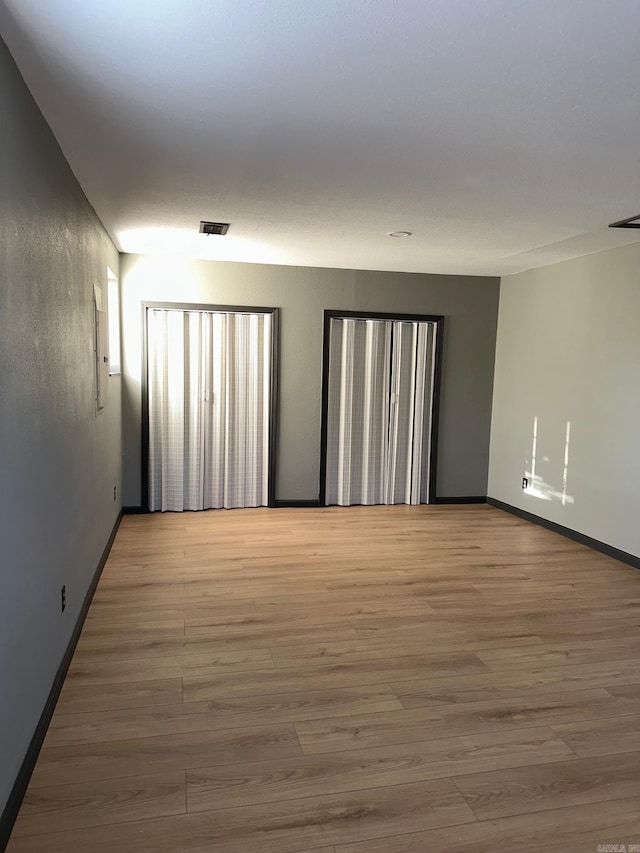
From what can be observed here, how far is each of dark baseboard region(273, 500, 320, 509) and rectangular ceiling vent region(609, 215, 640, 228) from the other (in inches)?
136

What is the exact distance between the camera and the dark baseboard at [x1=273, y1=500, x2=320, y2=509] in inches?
223

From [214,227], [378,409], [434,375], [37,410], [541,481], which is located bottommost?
[541,481]

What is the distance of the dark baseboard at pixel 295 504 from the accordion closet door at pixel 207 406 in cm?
29

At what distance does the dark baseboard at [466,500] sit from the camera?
19.8ft

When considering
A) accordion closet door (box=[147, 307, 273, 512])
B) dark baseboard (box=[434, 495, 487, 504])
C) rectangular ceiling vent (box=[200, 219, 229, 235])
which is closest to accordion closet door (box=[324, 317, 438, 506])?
dark baseboard (box=[434, 495, 487, 504])

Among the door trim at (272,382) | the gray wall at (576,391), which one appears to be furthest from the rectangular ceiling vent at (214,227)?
the gray wall at (576,391)

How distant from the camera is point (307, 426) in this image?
5.65m

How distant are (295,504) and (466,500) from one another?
5.92 ft

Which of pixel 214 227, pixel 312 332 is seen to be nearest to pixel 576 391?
pixel 312 332

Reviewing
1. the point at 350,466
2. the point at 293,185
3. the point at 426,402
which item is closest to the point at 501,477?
the point at 426,402

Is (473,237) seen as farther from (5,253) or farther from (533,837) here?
(533,837)

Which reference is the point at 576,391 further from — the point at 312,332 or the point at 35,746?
the point at 35,746

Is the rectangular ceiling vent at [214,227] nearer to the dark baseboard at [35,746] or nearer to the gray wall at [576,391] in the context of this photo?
the dark baseboard at [35,746]

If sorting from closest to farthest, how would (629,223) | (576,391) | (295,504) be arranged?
(629,223) → (576,391) → (295,504)
